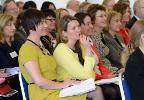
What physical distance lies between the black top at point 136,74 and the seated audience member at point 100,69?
Result: 907 millimetres

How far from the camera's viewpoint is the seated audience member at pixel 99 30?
4.49 meters

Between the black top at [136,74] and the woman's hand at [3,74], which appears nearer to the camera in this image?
the black top at [136,74]

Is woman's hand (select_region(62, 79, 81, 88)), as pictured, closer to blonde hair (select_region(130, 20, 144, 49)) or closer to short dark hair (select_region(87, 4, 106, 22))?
blonde hair (select_region(130, 20, 144, 49))

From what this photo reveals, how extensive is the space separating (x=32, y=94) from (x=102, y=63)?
4.48ft

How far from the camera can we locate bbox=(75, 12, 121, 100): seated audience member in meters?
3.84

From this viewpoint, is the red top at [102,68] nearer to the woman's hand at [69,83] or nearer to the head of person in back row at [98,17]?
the head of person in back row at [98,17]

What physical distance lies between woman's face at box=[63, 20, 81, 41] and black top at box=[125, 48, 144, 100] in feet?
2.81

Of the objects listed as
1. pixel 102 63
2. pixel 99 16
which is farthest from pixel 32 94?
pixel 99 16

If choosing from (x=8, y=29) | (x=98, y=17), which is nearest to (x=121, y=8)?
(x=98, y=17)

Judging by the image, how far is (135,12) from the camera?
6203 mm

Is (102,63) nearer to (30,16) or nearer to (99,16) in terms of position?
(99,16)

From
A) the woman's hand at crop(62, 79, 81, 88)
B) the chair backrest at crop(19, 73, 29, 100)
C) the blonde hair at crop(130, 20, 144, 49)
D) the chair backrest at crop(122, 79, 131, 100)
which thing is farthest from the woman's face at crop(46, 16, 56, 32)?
the chair backrest at crop(122, 79, 131, 100)

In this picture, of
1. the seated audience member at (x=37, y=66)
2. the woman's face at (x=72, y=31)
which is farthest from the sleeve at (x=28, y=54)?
the woman's face at (x=72, y=31)

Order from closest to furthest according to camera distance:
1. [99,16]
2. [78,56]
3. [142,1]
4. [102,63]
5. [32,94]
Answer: [32,94] → [78,56] → [102,63] → [99,16] → [142,1]
